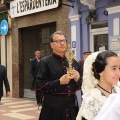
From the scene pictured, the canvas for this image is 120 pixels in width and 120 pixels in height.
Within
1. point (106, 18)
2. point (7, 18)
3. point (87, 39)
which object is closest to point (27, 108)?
point (87, 39)

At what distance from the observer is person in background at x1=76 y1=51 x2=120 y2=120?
94.4 inches

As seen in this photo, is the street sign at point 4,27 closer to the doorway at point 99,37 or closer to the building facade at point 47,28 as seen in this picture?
the building facade at point 47,28

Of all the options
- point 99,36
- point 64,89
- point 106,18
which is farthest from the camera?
point 99,36

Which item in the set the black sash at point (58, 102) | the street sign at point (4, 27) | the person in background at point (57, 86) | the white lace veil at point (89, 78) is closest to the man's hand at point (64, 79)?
the person in background at point (57, 86)

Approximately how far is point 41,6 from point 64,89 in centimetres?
884

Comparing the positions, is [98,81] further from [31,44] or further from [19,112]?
[31,44]

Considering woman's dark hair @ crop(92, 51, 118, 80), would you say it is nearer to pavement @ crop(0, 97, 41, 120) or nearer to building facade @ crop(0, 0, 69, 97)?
pavement @ crop(0, 97, 41, 120)

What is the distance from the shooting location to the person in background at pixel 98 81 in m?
2.40

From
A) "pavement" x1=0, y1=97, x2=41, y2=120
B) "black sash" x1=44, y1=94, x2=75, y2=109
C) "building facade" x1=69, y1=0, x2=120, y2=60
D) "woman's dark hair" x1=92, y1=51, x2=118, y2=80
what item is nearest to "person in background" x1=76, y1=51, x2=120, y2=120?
"woman's dark hair" x1=92, y1=51, x2=118, y2=80

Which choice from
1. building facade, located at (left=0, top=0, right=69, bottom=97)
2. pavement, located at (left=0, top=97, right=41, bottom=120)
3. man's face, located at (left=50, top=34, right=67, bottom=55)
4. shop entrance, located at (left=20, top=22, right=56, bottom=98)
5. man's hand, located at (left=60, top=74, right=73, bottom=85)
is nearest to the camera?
man's hand, located at (left=60, top=74, right=73, bottom=85)

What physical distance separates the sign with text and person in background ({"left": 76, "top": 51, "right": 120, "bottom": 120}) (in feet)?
29.8

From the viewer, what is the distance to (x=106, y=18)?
32.2 ft

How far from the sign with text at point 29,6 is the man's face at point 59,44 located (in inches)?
300

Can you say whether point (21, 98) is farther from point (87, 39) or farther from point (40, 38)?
point (87, 39)
